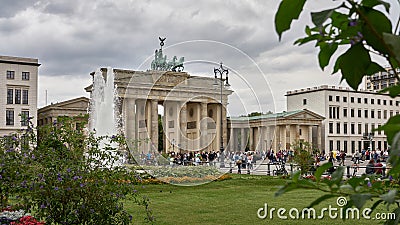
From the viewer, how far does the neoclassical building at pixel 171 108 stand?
44062 mm

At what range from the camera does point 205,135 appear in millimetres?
42938

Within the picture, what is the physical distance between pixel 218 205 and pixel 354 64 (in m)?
13.2

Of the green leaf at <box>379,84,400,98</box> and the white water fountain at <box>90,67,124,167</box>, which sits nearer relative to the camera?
the green leaf at <box>379,84,400,98</box>

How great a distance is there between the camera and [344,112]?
285 feet

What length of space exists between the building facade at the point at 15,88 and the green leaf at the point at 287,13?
204ft

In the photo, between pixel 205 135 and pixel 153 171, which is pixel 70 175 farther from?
pixel 205 135

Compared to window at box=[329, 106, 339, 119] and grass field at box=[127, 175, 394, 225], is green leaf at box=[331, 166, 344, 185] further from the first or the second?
window at box=[329, 106, 339, 119]

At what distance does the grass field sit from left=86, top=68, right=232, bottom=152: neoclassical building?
21.2 meters

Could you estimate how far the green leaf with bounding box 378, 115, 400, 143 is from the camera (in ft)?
2.71

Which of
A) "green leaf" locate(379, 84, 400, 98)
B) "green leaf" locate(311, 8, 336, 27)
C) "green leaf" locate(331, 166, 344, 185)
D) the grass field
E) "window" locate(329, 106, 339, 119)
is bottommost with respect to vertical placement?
the grass field

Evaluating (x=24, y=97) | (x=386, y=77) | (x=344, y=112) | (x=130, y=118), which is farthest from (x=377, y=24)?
(x=344, y=112)

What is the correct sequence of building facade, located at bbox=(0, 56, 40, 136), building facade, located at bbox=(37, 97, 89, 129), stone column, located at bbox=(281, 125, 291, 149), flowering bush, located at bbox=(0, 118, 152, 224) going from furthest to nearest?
1. stone column, located at bbox=(281, 125, 291, 149)
2. building facade, located at bbox=(37, 97, 89, 129)
3. building facade, located at bbox=(0, 56, 40, 136)
4. flowering bush, located at bbox=(0, 118, 152, 224)

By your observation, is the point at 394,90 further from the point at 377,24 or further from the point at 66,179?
the point at 66,179

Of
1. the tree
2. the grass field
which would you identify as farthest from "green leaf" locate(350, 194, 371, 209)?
the grass field
